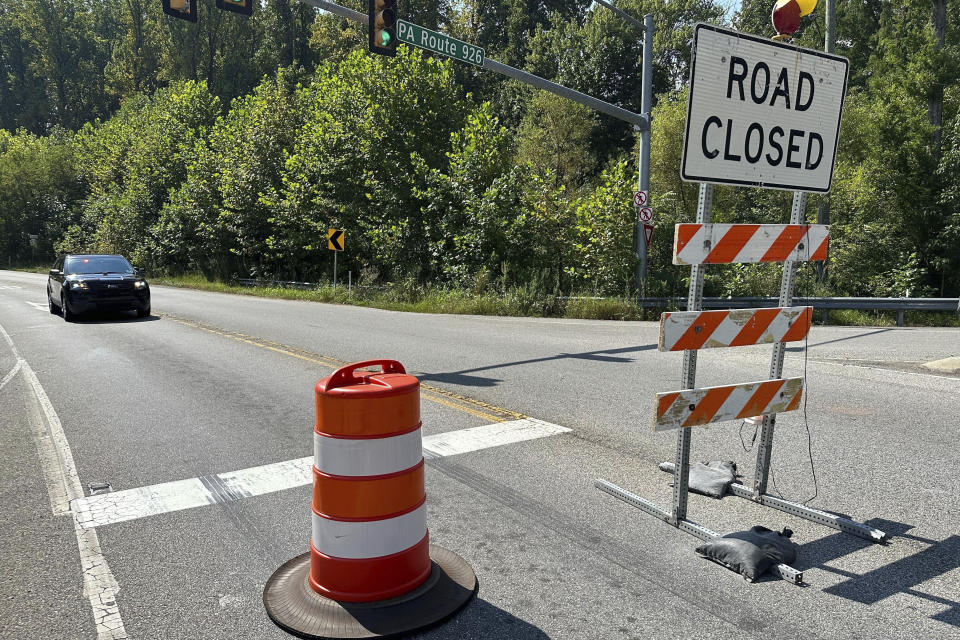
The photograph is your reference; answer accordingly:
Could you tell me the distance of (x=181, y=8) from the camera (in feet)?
34.7

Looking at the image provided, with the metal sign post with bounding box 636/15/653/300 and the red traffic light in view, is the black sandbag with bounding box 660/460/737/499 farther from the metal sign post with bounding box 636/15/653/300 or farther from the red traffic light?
the metal sign post with bounding box 636/15/653/300

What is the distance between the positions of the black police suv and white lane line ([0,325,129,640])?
26.0 ft

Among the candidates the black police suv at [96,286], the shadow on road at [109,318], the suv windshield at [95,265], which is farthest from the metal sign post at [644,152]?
the suv windshield at [95,265]

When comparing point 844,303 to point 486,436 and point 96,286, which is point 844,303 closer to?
point 486,436

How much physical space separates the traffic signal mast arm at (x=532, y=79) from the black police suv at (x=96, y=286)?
8.04 meters

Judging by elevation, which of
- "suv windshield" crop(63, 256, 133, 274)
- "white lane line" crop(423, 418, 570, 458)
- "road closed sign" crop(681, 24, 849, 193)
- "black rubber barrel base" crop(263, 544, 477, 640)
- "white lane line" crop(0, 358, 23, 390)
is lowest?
"white lane line" crop(0, 358, 23, 390)

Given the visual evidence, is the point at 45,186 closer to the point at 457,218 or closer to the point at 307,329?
the point at 457,218

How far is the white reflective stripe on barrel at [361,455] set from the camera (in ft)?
9.91

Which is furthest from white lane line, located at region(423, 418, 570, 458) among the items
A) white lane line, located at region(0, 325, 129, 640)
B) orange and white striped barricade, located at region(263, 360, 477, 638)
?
white lane line, located at region(0, 325, 129, 640)

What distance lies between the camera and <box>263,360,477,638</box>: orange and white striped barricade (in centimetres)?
300

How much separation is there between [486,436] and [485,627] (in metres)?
2.90

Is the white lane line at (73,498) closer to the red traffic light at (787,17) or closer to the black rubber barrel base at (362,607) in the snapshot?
the black rubber barrel base at (362,607)

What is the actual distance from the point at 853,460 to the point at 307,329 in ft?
37.0

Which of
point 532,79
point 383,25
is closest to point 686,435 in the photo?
point 383,25
